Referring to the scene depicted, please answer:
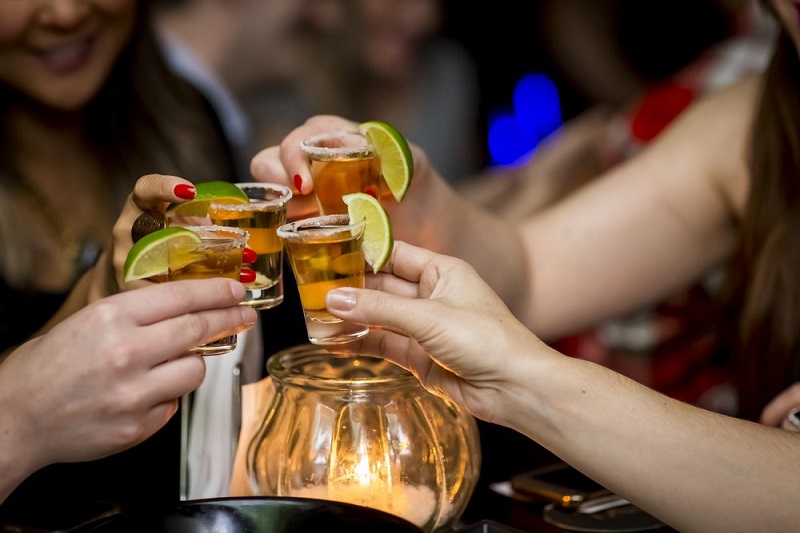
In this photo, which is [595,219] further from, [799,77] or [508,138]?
[508,138]

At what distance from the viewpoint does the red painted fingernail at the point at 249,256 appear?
1.29 metres

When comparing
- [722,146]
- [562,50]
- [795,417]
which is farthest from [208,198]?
[562,50]

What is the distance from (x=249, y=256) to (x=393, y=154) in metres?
0.30

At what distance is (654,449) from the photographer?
1164 millimetres

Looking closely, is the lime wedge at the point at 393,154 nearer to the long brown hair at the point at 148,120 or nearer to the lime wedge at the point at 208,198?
the lime wedge at the point at 208,198

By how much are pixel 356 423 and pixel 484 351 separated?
0.18 meters

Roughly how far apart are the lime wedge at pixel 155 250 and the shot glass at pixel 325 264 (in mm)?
124

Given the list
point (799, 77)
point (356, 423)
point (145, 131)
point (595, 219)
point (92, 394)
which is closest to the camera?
point (92, 394)

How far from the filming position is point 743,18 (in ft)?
11.7

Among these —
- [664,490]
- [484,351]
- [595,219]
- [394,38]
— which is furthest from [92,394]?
[394,38]

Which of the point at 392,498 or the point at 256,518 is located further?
the point at 392,498

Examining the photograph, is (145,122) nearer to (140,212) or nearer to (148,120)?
(148,120)

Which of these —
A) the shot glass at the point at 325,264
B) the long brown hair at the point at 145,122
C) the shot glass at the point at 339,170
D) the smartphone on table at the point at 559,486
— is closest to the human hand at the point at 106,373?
the shot glass at the point at 325,264

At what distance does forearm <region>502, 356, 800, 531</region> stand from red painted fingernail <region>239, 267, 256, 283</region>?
1.32ft
